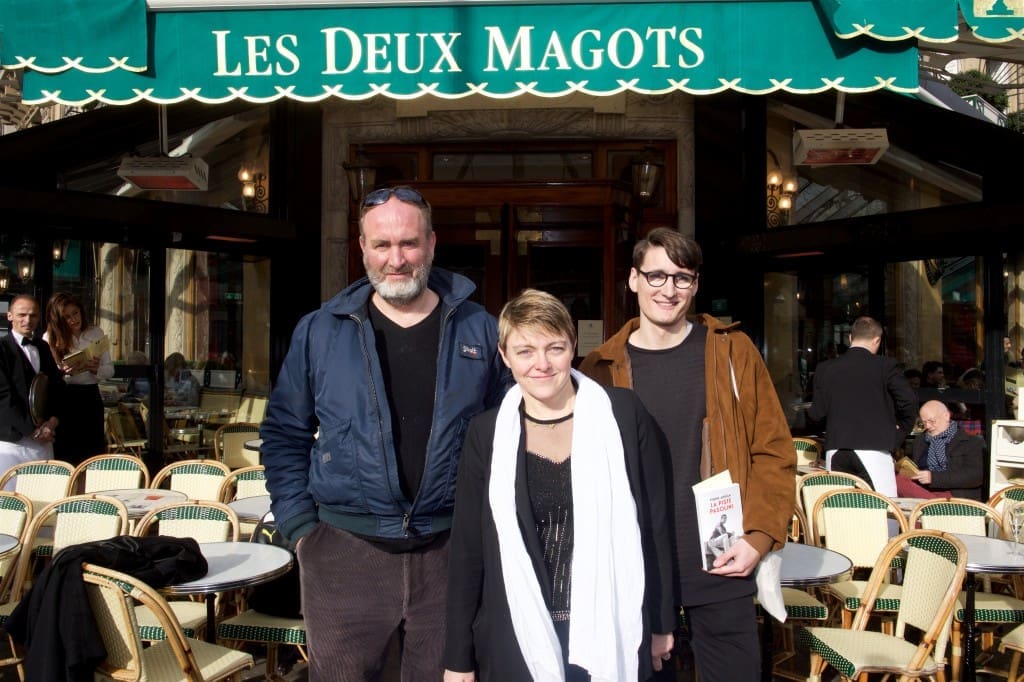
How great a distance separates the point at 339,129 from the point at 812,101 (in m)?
4.41

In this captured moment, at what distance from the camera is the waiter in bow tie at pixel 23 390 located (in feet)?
20.6

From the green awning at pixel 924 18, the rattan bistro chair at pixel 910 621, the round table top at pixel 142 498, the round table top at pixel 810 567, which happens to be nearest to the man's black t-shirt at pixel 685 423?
the round table top at pixel 810 567

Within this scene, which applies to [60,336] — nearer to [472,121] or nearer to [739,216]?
[472,121]

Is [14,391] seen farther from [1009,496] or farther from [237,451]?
[1009,496]

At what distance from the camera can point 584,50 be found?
464cm

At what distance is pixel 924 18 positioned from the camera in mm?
4453

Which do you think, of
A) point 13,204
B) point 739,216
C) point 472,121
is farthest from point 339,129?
point 739,216

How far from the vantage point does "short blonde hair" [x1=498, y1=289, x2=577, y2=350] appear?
2.46 m

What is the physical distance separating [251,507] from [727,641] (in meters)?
3.67

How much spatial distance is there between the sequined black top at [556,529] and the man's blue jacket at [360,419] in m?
0.29

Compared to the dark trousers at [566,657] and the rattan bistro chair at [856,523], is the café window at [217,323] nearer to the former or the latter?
the rattan bistro chair at [856,523]

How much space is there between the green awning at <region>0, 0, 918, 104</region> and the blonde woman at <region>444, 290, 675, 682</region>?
2.49m

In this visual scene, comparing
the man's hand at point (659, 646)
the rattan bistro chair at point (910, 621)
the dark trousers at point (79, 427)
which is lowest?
the rattan bistro chair at point (910, 621)

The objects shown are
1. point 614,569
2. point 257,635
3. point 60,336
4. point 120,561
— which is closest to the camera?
point 614,569
